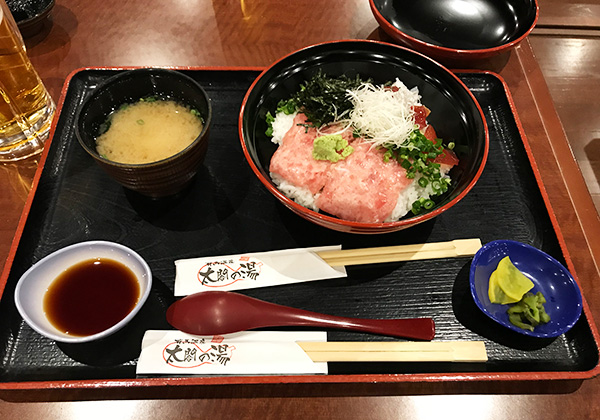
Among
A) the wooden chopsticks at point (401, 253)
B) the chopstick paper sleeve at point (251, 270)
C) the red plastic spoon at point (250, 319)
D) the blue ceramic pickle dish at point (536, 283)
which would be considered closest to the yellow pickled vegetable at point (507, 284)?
the blue ceramic pickle dish at point (536, 283)

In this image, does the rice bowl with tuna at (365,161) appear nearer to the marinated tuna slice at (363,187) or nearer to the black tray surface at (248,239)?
the marinated tuna slice at (363,187)

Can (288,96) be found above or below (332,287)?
above

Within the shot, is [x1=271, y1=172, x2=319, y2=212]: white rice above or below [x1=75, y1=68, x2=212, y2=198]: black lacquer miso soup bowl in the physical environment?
below

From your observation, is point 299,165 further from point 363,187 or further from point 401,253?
point 401,253

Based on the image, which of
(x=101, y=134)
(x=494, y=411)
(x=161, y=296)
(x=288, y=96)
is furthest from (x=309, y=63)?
(x=494, y=411)

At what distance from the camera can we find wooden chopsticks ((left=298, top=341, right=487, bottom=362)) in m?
1.37

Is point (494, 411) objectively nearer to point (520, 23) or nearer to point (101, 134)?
point (101, 134)

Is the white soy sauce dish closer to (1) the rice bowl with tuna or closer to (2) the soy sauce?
(2) the soy sauce

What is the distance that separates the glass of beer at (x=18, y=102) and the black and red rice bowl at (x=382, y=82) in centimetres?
97

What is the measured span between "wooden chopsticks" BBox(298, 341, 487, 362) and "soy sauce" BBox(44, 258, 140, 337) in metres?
0.63

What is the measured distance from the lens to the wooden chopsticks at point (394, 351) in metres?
1.37

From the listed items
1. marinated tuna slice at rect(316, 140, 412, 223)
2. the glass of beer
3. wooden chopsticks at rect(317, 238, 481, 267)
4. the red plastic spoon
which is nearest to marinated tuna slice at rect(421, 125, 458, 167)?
marinated tuna slice at rect(316, 140, 412, 223)

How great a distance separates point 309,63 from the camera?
185 cm

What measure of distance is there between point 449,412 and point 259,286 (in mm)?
769
